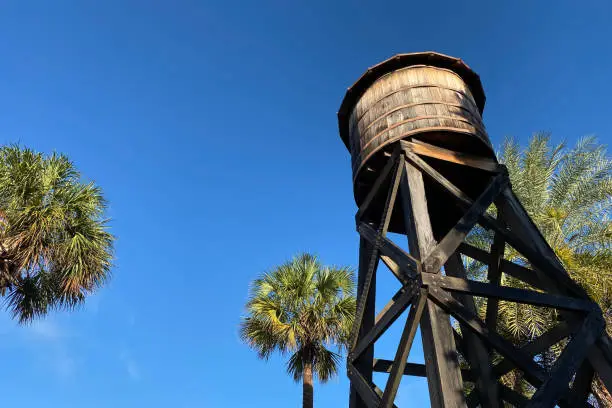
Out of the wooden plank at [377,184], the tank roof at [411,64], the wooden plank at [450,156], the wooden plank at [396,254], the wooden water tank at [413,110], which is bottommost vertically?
the wooden plank at [396,254]

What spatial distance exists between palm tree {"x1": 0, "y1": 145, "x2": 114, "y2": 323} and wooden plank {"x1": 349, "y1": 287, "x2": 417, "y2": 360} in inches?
257

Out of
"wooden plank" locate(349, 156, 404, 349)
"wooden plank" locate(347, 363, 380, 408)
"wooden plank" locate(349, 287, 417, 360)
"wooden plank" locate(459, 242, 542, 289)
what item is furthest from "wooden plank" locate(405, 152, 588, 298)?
"wooden plank" locate(347, 363, 380, 408)

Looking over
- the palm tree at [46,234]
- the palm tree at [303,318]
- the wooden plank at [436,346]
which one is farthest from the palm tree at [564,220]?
the palm tree at [46,234]

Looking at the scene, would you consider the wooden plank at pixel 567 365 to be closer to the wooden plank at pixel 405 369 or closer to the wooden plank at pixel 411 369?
the wooden plank at pixel 411 369

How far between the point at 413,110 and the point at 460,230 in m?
2.30

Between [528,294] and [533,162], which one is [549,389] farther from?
[533,162]

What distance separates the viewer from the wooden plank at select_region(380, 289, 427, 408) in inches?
166

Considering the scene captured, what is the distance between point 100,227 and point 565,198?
1163 cm

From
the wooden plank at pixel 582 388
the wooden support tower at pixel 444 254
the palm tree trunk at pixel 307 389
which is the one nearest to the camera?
the wooden support tower at pixel 444 254

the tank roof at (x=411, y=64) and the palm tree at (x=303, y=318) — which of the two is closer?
the tank roof at (x=411, y=64)

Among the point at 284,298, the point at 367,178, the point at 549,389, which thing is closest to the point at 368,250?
the point at 367,178

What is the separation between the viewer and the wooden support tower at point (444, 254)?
4250 mm

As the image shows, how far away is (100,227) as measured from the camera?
9875 mm

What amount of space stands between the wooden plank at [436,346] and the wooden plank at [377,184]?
1.14 metres
